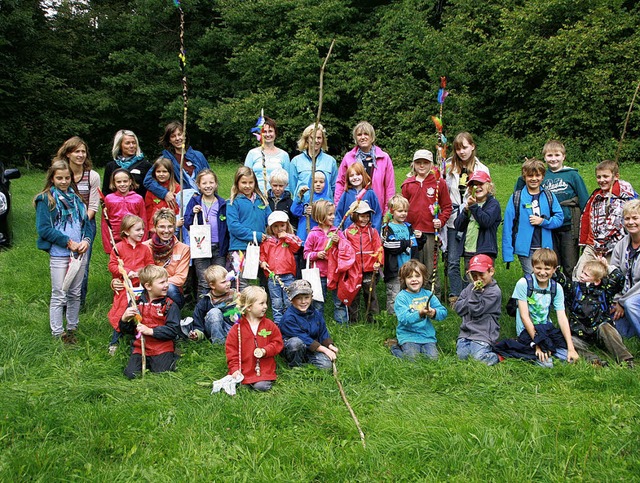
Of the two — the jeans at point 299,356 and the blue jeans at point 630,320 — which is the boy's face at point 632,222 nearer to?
the blue jeans at point 630,320

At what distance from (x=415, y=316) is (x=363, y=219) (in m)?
1.24

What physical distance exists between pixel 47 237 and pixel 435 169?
4090mm

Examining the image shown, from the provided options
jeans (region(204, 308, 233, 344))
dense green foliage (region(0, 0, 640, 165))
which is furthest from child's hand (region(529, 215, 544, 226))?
dense green foliage (region(0, 0, 640, 165))

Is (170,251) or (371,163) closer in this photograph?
(170,251)

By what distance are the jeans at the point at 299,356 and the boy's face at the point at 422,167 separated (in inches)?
101

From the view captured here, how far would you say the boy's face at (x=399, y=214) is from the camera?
6.22 metres

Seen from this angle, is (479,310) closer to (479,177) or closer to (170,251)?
(479,177)

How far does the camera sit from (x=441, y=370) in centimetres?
486

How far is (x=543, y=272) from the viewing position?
536 centimetres

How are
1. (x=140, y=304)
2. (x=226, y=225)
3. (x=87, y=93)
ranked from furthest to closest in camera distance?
(x=87, y=93)
(x=226, y=225)
(x=140, y=304)

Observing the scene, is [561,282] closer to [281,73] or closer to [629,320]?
[629,320]

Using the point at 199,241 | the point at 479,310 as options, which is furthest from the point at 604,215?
the point at 199,241

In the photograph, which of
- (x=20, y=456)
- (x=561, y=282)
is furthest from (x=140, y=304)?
(x=561, y=282)

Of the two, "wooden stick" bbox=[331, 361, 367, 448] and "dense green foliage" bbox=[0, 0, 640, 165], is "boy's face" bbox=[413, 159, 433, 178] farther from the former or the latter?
"dense green foliage" bbox=[0, 0, 640, 165]
